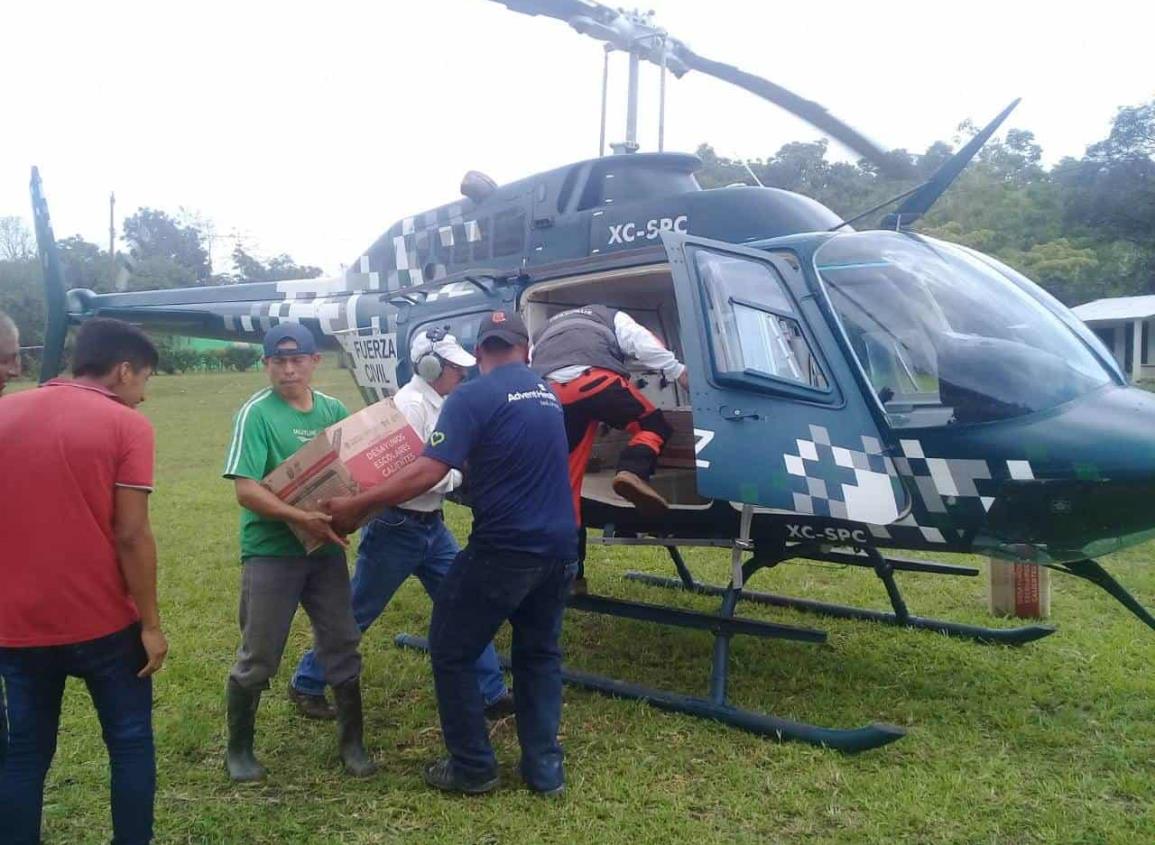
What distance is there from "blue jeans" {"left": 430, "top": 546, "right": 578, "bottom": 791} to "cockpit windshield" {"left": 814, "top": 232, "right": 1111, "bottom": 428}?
5.57 ft

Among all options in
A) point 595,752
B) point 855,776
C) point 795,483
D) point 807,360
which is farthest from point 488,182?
point 855,776

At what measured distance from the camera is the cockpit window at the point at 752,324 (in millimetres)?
4281

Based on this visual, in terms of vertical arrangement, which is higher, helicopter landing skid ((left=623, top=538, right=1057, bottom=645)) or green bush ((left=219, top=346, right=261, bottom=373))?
helicopter landing skid ((left=623, top=538, right=1057, bottom=645))

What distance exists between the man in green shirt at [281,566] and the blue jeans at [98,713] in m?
0.72

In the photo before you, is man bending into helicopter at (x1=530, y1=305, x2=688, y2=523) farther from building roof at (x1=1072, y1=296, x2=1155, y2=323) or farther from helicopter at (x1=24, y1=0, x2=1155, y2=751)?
building roof at (x1=1072, y1=296, x2=1155, y2=323)

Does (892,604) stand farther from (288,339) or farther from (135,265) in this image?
(135,265)

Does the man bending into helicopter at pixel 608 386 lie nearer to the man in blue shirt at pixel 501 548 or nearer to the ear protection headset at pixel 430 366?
the ear protection headset at pixel 430 366

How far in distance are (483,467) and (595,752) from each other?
1.40 m

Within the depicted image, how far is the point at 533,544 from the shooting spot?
3533 millimetres

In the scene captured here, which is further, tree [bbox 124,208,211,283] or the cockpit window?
tree [bbox 124,208,211,283]

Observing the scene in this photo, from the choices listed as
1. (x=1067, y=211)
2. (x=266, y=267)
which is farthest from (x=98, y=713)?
(x=266, y=267)

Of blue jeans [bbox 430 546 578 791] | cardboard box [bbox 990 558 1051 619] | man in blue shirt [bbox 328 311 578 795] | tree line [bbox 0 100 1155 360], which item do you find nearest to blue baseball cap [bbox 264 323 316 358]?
man in blue shirt [bbox 328 311 578 795]

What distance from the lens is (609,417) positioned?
4.67 m

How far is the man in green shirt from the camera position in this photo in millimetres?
3553
